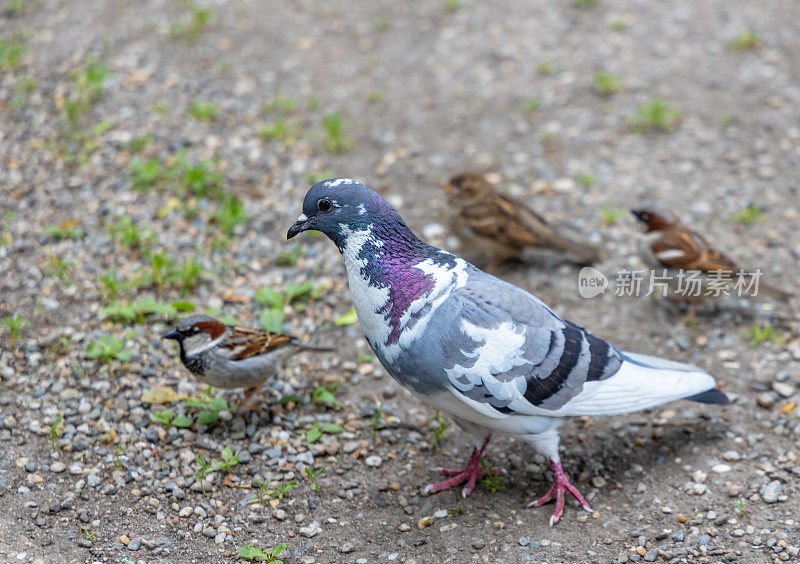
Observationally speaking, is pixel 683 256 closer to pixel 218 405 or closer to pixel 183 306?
pixel 218 405

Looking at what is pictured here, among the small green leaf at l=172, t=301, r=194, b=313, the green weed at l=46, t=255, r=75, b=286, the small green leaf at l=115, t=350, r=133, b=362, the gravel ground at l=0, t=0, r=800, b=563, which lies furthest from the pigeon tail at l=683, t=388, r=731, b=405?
the green weed at l=46, t=255, r=75, b=286

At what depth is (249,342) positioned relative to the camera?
4426 mm

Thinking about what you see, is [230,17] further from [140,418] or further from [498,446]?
[498,446]

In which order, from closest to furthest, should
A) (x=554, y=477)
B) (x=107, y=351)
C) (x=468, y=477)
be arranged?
(x=554, y=477) < (x=468, y=477) < (x=107, y=351)

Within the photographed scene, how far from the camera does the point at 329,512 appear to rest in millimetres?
4078

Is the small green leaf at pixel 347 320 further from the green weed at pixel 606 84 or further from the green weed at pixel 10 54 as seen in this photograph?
the green weed at pixel 10 54

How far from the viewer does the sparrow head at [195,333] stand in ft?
14.4

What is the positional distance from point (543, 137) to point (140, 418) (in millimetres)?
4121

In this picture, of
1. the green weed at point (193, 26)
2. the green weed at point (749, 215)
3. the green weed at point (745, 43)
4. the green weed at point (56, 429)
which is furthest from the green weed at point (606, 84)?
the green weed at point (56, 429)

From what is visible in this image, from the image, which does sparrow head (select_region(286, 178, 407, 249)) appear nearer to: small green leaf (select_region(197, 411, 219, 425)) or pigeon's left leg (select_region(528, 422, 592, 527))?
pigeon's left leg (select_region(528, 422, 592, 527))

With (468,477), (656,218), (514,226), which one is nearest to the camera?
(468,477)

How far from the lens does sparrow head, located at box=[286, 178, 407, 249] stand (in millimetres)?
3600

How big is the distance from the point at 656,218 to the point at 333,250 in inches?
91.1

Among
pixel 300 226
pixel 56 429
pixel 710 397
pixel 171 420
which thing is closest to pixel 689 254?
pixel 710 397
